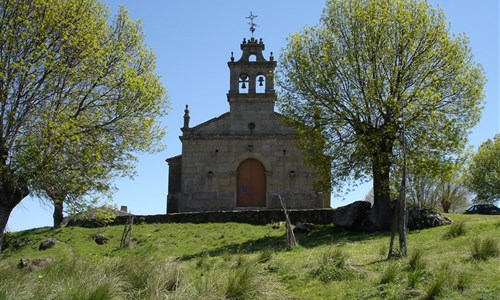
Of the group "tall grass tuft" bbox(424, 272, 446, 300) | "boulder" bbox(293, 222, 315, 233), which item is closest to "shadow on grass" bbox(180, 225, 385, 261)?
"boulder" bbox(293, 222, 315, 233)

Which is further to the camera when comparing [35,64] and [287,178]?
[287,178]

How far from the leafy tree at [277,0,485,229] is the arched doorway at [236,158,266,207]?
40.3 feet

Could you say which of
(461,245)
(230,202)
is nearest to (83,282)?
(461,245)

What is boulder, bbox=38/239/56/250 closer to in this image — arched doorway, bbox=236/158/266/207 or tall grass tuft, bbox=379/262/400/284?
arched doorway, bbox=236/158/266/207

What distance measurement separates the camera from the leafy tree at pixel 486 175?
4997 cm

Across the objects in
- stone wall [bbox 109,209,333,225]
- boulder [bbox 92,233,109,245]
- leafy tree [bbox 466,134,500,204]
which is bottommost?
boulder [bbox 92,233,109,245]

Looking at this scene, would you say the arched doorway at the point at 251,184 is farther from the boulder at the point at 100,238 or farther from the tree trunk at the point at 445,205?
the tree trunk at the point at 445,205

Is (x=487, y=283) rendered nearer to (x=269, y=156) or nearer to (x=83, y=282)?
(x=83, y=282)

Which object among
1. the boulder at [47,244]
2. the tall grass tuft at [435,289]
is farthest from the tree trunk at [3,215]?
the tall grass tuft at [435,289]

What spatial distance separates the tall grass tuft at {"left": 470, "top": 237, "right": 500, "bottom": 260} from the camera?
12.9 m

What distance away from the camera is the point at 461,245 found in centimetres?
1569

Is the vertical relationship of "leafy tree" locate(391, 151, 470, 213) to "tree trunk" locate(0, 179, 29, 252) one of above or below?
above

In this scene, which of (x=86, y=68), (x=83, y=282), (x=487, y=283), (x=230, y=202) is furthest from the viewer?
(x=230, y=202)

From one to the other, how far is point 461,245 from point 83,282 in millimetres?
11185
